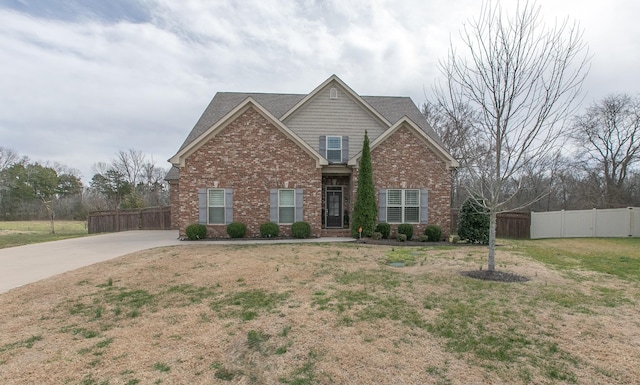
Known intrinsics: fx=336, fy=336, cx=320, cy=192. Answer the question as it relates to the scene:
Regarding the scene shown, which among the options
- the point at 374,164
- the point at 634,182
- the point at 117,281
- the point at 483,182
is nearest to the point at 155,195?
the point at 374,164

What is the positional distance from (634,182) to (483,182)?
29.3 metres

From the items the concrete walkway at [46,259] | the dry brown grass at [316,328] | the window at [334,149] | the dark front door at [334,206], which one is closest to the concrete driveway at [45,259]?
the concrete walkway at [46,259]

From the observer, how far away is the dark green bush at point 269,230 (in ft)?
48.0

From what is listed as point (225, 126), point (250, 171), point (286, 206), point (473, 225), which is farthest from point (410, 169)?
point (225, 126)

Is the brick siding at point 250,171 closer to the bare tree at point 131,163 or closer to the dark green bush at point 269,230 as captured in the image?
the dark green bush at point 269,230

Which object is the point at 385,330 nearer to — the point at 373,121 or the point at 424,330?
the point at 424,330

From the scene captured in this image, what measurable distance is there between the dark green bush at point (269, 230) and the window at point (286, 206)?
0.62 metres

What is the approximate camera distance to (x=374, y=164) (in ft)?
51.3

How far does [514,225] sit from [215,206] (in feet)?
53.7

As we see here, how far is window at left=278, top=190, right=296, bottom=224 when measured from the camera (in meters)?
15.3

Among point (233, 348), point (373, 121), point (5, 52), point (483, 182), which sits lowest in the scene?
point (233, 348)

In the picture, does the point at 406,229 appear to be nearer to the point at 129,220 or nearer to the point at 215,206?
the point at 215,206

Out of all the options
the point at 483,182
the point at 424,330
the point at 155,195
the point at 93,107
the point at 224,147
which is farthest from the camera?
the point at 155,195

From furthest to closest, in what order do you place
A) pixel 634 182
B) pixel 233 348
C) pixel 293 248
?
pixel 634 182
pixel 293 248
pixel 233 348
